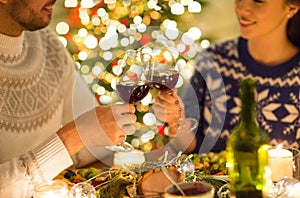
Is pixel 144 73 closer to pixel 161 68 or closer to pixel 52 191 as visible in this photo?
pixel 161 68

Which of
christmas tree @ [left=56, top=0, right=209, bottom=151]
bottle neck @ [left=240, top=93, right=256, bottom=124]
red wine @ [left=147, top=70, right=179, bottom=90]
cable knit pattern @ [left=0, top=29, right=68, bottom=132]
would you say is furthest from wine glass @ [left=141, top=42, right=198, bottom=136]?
christmas tree @ [left=56, top=0, right=209, bottom=151]

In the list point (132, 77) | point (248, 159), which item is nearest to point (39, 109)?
point (132, 77)

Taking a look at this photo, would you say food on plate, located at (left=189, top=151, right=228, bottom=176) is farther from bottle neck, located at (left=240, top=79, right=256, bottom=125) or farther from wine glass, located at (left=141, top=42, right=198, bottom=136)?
bottle neck, located at (left=240, top=79, right=256, bottom=125)

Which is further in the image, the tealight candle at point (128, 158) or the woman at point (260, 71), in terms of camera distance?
the woman at point (260, 71)

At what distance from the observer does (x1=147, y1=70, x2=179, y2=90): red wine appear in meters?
1.51

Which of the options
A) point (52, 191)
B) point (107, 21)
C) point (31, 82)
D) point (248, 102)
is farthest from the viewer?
point (107, 21)

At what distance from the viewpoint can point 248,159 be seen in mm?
1299

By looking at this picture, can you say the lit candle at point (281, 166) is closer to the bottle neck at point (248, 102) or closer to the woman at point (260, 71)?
the bottle neck at point (248, 102)

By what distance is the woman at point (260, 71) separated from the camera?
2.70 metres

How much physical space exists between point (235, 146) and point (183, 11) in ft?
7.23

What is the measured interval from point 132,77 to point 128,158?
0.27m

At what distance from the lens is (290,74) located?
2.75 meters

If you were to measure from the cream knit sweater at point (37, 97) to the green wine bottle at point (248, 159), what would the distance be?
626 mm


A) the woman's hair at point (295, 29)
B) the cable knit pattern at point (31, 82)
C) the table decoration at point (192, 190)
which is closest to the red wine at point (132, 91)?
the table decoration at point (192, 190)
